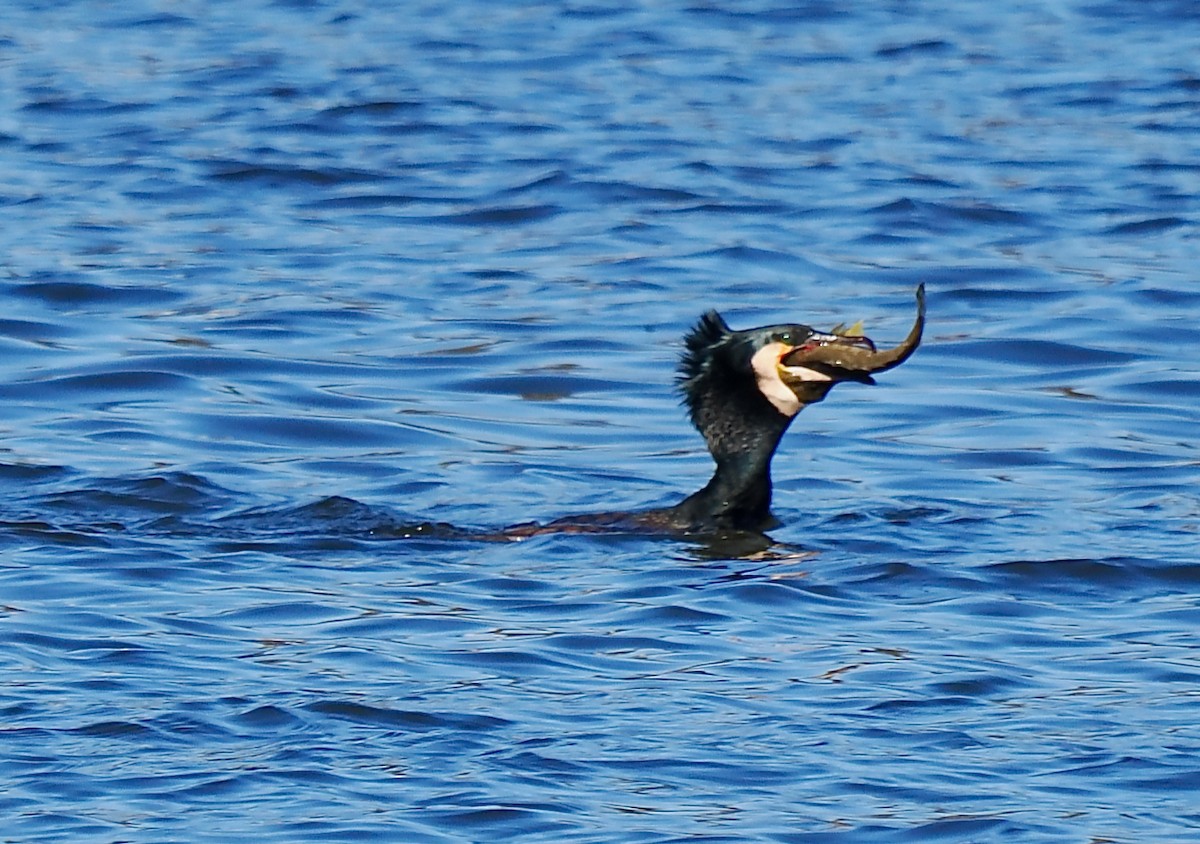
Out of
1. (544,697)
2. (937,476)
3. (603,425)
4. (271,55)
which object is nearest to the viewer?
(544,697)

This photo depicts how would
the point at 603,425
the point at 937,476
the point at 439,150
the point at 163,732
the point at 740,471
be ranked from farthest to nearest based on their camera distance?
the point at 439,150 < the point at 603,425 < the point at 937,476 < the point at 740,471 < the point at 163,732

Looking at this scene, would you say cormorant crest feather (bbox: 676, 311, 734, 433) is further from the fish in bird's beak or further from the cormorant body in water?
the fish in bird's beak

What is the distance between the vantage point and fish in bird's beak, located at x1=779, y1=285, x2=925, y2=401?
35.7ft

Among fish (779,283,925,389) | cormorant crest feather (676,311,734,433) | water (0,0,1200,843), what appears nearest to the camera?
water (0,0,1200,843)

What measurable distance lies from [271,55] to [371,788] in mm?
19999

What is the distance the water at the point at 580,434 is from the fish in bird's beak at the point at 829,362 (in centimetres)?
67

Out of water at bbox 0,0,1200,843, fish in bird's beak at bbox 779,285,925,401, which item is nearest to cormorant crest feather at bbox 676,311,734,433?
fish in bird's beak at bbox 779,285,925,401

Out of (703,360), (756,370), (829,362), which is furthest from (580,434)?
(829,362)

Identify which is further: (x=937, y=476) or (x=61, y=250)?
(x=61, y=250)

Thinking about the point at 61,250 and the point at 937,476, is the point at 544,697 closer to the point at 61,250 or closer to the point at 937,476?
the point at 937,476

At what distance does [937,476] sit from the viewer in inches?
493

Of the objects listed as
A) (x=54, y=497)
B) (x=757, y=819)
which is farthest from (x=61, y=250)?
(x=757, y=819)

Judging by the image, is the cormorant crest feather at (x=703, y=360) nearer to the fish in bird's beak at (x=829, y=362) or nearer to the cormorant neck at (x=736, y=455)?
the cormorant neck at (x=736, y=455)

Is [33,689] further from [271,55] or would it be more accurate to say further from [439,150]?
[271,55]
